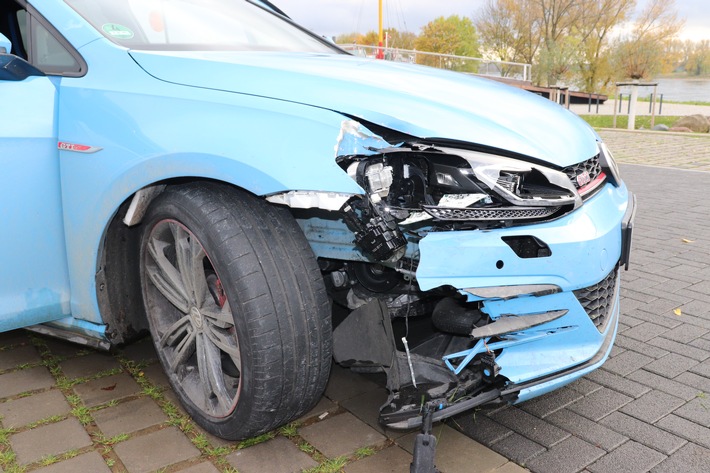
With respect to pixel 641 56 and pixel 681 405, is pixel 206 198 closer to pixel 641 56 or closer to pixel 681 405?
pixel 681 405

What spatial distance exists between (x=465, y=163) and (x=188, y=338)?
1.32 m

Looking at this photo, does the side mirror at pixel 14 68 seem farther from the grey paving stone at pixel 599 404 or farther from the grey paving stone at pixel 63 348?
the grey paving stone at pixel 599 404

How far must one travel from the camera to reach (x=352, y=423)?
2666mm

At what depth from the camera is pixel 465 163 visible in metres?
2.10

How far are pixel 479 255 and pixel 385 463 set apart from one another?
0.89 metres

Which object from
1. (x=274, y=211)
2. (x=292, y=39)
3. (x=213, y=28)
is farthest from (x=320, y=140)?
(x=292, y=39)

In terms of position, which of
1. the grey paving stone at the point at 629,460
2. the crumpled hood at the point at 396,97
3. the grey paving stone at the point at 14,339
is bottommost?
the grey paving stone at the point at 14,339

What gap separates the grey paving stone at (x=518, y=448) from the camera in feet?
7.89

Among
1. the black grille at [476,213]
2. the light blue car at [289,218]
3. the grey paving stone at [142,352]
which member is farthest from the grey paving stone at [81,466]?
the black grille at [476,213]

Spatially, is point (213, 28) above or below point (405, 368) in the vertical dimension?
above

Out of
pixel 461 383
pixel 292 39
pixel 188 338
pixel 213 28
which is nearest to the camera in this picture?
pixel 461 383

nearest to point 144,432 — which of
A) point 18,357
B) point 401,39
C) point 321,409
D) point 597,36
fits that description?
point 321,409

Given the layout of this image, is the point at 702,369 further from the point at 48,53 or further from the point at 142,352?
the point at 48,53

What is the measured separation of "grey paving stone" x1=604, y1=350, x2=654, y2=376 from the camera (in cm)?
308
